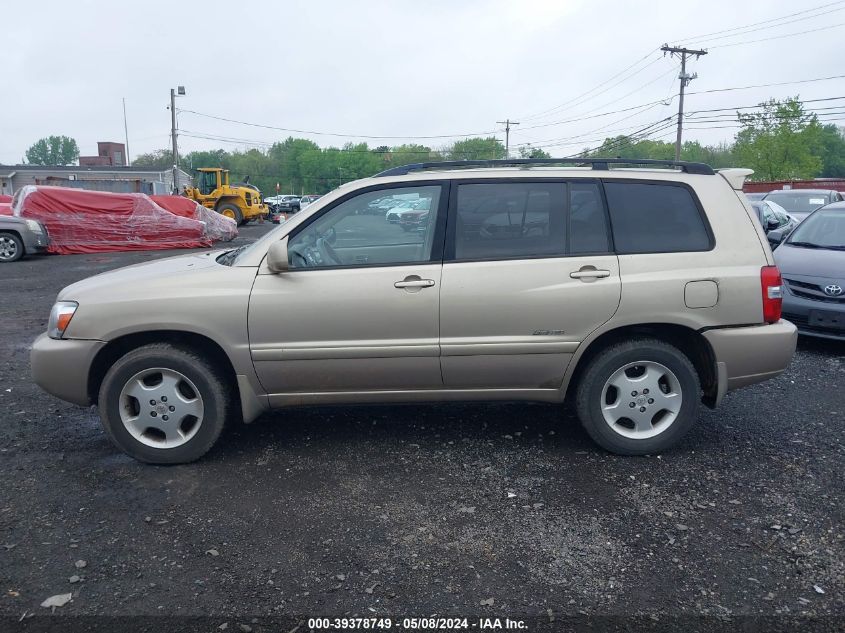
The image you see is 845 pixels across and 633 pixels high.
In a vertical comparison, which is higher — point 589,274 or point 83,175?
point 83,175

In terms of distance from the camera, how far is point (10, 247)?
16.4 metres

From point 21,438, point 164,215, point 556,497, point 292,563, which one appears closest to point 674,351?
point 556,497

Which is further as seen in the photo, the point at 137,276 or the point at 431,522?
the point at 137,276

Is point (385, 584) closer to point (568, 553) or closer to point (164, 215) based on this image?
point (568, 553)

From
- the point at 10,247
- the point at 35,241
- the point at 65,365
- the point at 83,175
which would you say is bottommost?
the point at 65,365

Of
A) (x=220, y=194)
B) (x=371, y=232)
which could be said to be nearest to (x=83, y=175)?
(x=220, y=194)

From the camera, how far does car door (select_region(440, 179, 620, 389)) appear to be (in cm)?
407

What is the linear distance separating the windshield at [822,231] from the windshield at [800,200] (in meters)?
10.1

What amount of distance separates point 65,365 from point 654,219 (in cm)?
373

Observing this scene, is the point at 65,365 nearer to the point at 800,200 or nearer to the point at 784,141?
the point at 800,200

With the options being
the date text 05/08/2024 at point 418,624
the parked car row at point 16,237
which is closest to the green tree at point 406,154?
the parked car row at point 16,237

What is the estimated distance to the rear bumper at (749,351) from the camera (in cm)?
415

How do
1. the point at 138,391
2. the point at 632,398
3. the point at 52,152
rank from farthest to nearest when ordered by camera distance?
the point at 52,152, the point at 632,398, the point at 138,391

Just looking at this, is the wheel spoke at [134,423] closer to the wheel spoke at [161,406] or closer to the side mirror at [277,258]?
the wheel spoke at [161,406]
